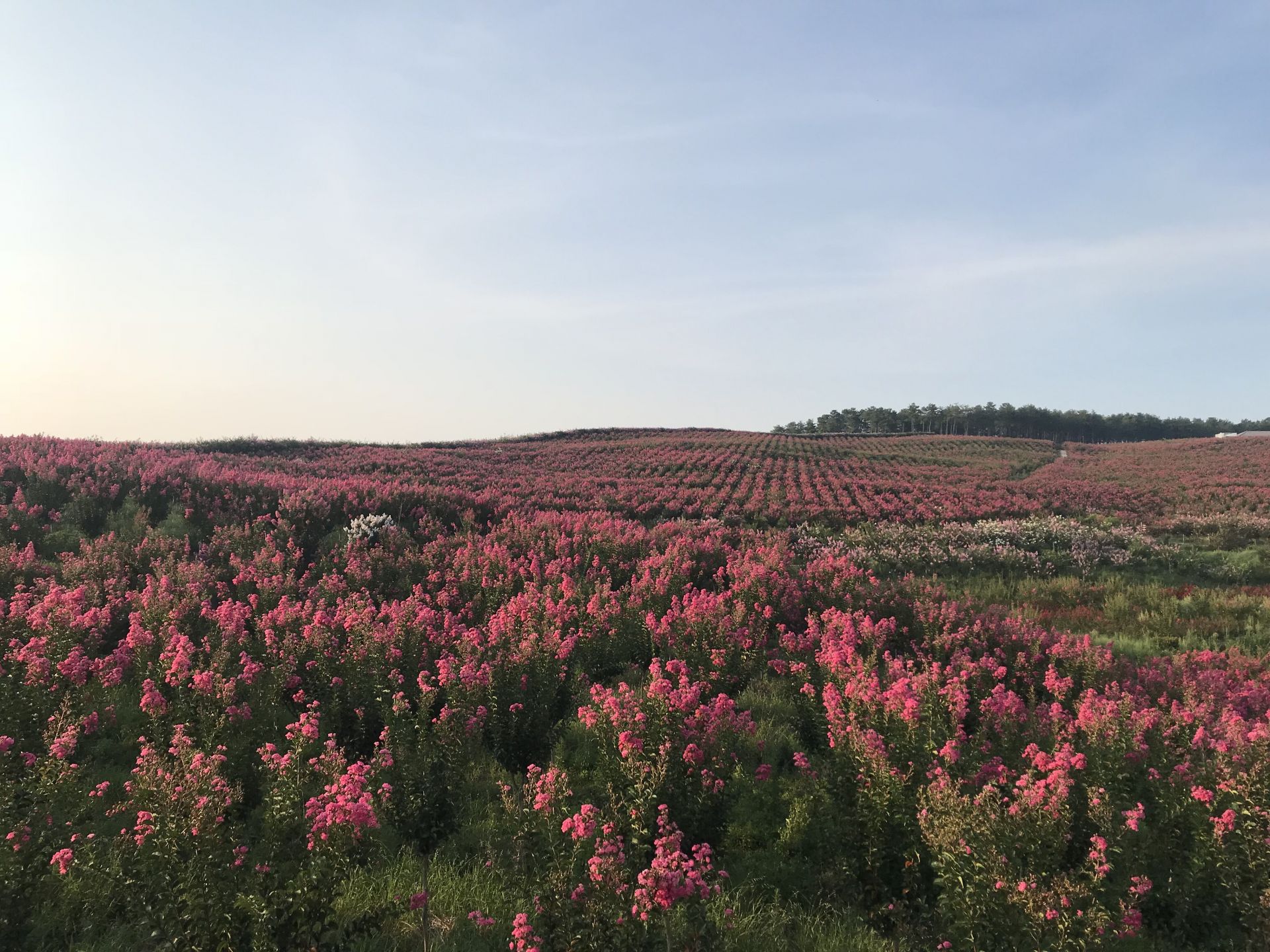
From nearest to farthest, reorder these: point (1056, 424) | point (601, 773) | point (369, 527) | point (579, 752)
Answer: point (601, 773), point (579, 752), point (369, 527), point (1056, 424)

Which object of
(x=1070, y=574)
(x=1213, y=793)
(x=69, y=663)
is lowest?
(x=1070, y=574)

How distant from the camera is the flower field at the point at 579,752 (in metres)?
3.88

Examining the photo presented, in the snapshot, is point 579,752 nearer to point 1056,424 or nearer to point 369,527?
point 369,527

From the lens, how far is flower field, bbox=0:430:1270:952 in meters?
3.88

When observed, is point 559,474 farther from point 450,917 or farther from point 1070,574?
point 450,917

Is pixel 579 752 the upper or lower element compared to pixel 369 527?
lower

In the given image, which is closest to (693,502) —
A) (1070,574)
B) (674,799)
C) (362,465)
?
(1070,574)

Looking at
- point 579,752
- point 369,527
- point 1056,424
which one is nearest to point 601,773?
point 579,752

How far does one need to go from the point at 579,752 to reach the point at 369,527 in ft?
30.7

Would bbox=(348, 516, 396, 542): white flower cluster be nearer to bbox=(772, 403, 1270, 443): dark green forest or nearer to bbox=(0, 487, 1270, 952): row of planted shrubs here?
bbox=(0, 487, 1270, 952): row of planted shrubs

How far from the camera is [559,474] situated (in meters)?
32.8

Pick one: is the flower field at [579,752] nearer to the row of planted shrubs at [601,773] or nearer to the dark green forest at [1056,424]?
the row of planted shrubs at [601,773]

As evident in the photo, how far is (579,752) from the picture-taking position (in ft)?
21.2

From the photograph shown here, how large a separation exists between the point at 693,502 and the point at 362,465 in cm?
1514
